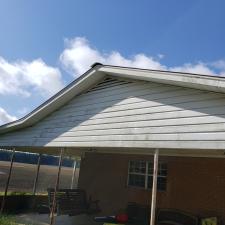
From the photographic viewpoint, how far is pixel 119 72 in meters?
8.76

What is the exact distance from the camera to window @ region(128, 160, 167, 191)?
1209 centimetres

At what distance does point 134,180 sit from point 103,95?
16.5 ft

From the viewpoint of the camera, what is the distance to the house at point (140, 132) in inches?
261

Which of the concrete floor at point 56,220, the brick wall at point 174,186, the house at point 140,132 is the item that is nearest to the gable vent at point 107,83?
the house at point 140,132

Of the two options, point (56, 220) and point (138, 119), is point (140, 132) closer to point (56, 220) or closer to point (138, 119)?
point (138, 119)

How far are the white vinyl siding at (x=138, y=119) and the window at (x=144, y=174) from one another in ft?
13.4

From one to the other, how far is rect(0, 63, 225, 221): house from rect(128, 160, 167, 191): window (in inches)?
1.5

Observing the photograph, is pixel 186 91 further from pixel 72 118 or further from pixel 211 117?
pixel 72 118

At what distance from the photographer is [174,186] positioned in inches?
452

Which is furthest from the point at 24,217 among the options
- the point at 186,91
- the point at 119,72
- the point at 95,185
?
the point at 186,91

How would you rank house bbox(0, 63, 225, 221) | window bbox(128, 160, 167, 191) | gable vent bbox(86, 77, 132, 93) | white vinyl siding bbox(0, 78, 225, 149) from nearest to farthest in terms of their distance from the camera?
white vinyl siding bbox(0, 78, 225, 149) → house bbox(0, 63, 225, 221) → gable vent bbox(86, 77, 132, 93) → window bbox(128, 160, 167, 191)

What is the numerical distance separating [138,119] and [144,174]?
5.56m

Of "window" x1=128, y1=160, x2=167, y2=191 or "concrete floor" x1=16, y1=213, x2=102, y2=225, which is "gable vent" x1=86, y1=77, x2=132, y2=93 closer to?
"window" x1=128, y1=160, x2=167, y2=191

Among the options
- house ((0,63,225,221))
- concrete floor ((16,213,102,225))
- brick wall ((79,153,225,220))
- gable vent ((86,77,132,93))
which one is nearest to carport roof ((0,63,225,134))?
house ((0,63,225,221))
